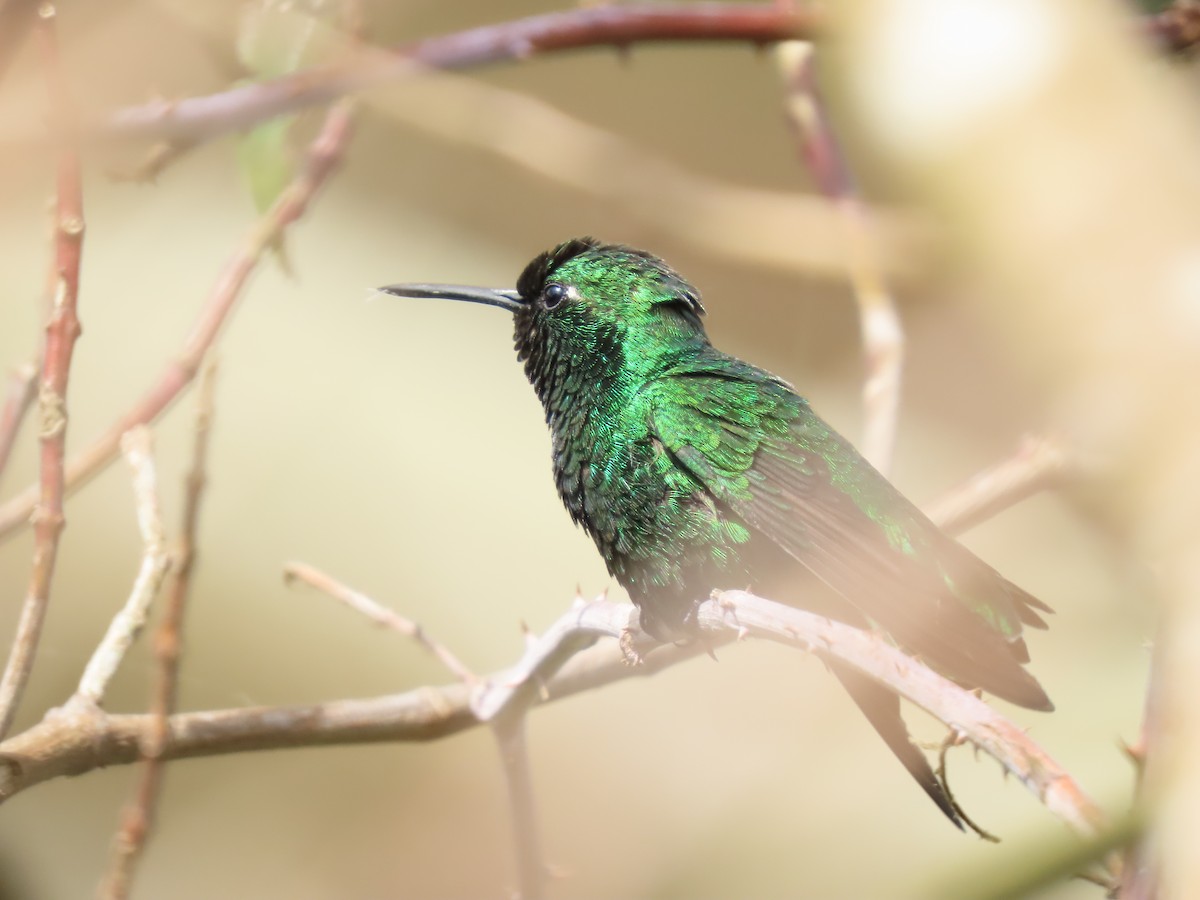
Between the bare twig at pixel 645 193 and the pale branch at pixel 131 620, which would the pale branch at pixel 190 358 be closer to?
the pale branch at pixel 131 620

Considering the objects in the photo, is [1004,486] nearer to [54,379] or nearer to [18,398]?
[54,379]

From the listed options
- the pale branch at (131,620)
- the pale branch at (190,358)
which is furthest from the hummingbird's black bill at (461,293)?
the pale branch at (131,620)

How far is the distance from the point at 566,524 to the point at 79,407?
1.75 metres

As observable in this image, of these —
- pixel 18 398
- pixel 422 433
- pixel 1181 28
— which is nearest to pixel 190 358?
pixel 18 398

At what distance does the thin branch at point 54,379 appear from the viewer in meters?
1.45

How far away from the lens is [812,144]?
2.82m

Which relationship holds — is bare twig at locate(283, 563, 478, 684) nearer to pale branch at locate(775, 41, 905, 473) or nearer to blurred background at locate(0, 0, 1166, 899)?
blurred background at locate(0, 0, 1166, 899)

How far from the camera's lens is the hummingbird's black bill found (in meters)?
2.29

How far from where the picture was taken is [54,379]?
63.5 inches

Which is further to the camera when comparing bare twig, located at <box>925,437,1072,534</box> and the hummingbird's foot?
bare twig, located at <box>925,437,1072,534</box>

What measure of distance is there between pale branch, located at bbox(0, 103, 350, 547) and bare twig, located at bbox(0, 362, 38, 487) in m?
0.12

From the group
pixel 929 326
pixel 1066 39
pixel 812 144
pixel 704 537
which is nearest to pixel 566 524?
pixel 929 326

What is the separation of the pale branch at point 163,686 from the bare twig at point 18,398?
1.45 ft

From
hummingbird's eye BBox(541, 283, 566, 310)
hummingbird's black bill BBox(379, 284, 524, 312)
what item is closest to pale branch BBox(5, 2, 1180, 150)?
hummingbird's black bill BBox(379, 284, 524, 312)
